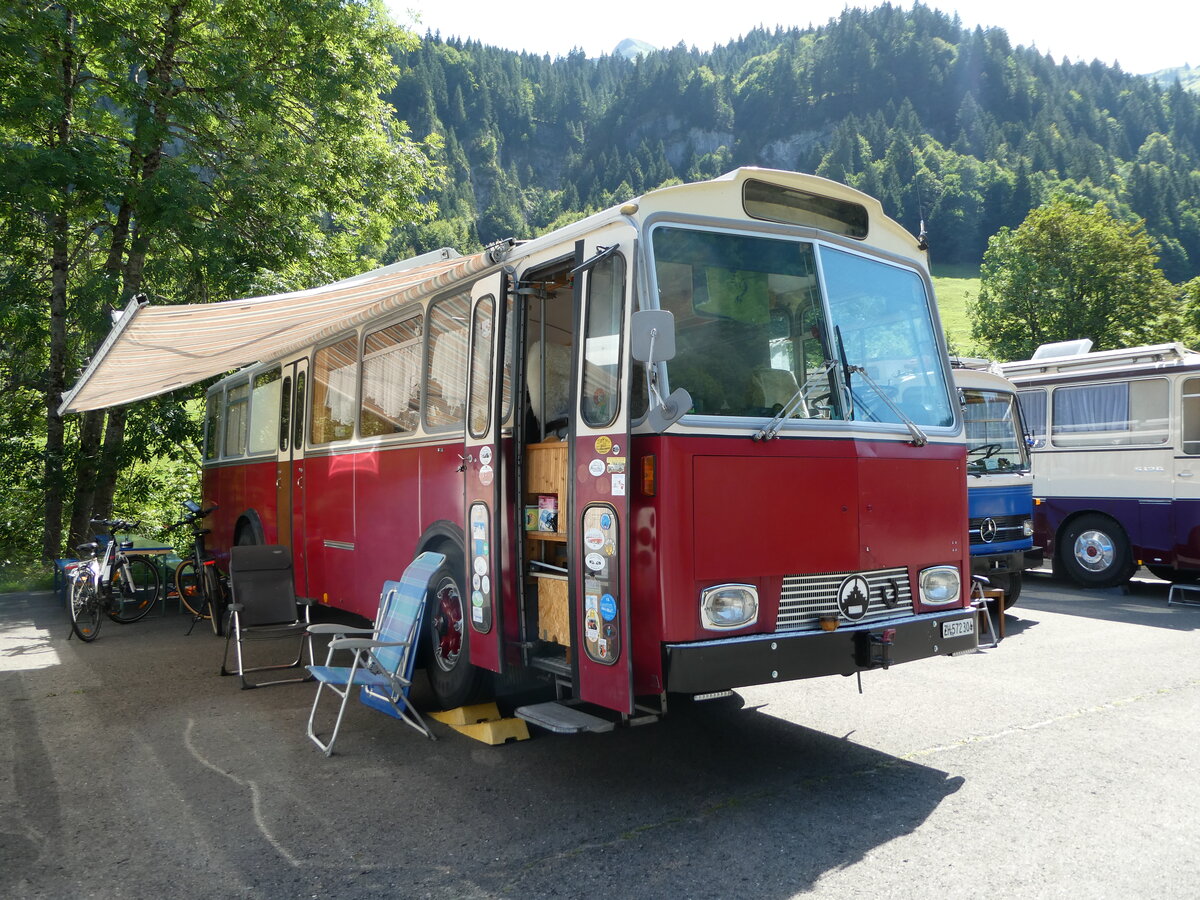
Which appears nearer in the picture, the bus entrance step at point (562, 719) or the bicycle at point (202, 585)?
the bus entrance step at point (562, 719)

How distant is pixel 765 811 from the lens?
4.59 metres

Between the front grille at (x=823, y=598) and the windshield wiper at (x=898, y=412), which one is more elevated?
the windshield wiper at (x=898, y=412)

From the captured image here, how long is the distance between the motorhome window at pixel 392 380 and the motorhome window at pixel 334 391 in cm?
31

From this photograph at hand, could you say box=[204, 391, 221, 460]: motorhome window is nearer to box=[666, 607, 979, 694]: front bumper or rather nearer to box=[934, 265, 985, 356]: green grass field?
box=[666, 607, 979, 694]: front bumper

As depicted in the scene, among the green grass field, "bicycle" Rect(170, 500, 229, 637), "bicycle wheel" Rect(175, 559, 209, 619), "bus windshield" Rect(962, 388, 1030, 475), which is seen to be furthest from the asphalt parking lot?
the green grass field

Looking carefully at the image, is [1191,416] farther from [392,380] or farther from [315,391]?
[315,391]

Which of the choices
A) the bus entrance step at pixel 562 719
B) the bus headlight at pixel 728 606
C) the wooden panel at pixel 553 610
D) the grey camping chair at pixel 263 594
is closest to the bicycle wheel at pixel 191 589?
the grey camping chair at pixel 263 594

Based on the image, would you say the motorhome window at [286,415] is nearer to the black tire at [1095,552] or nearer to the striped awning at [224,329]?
the striped awning at [224,329]

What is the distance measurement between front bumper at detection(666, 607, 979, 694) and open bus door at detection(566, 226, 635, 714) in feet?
1.01

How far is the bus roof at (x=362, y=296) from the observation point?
4.99 metres

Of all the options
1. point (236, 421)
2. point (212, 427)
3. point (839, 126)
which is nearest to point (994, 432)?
point (236, 421)

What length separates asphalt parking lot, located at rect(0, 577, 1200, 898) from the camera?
3867mm

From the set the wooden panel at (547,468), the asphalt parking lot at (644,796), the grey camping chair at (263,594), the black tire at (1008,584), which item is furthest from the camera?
the black tire at (1008,584)

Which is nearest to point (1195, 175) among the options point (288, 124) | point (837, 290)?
point (288, 124)
